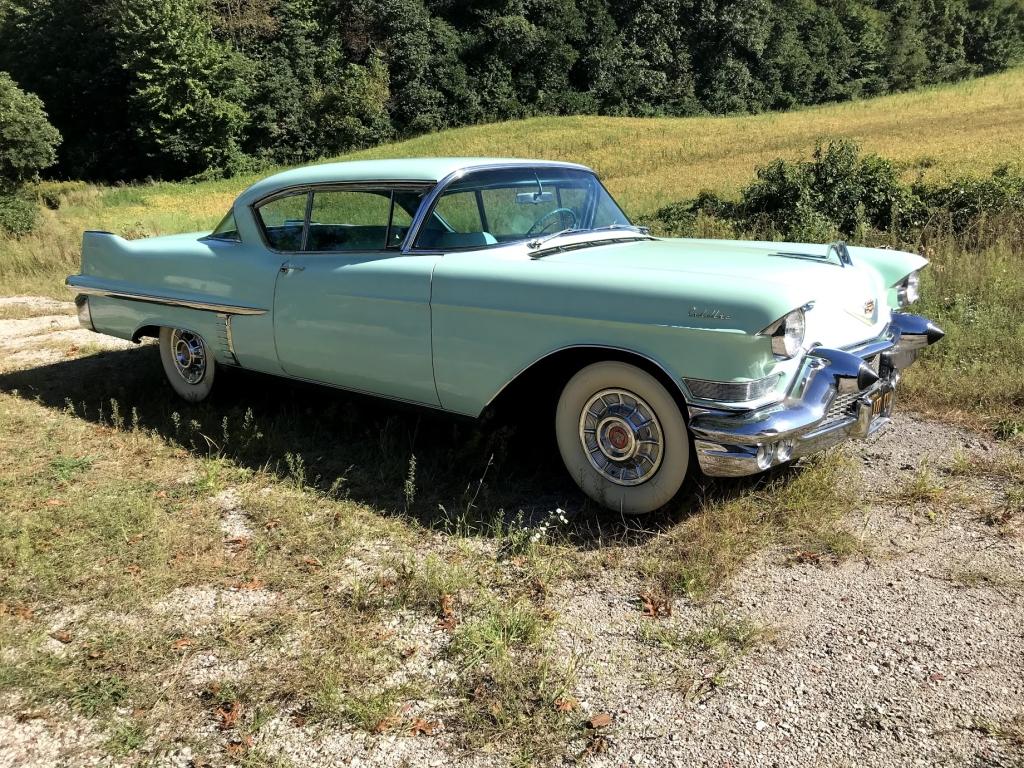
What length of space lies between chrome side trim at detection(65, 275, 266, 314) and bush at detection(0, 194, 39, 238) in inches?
448

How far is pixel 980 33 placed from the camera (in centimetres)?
7162

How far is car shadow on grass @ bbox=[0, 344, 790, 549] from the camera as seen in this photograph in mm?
3590

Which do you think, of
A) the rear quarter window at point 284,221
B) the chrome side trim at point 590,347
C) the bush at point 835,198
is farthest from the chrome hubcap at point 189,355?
the bush at point 835,198

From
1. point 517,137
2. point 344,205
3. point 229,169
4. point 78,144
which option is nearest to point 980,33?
point 517,137

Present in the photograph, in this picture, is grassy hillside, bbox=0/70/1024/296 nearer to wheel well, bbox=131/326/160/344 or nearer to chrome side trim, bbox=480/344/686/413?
wheel well, bbox=131/326/160/344

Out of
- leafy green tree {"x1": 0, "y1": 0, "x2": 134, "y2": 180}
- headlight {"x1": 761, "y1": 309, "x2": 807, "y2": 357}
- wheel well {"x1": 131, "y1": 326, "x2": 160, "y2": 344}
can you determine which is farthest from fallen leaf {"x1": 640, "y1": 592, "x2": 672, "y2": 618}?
leafy green tree {"x1": 0, "y1": 0, "x2": 134, "y2": 180}

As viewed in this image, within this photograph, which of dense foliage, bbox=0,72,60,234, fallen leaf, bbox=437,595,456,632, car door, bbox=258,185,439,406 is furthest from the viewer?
dense foliage, bbox=0,72,60,234

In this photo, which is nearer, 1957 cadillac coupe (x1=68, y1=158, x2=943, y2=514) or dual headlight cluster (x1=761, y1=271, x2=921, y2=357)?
dual headlight cluster (x1=761, y1=271, x2=921, y2=357)

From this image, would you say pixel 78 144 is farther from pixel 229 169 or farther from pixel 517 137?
pixel 517 137

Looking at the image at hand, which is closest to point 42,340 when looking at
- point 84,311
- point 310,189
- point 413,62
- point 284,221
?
point 84,311

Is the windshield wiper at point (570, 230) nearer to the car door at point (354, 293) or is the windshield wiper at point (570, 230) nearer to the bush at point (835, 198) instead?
the car door at point (354, 293)

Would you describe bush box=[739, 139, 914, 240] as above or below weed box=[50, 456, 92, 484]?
above

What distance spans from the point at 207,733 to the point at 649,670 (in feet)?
4.54

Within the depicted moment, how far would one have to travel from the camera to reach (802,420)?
9.71 feet
